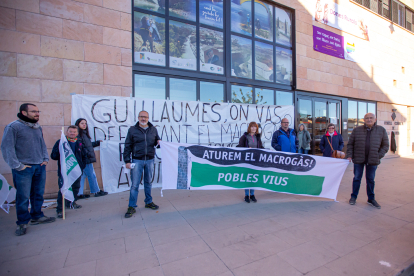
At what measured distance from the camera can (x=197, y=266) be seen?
2.43 meters

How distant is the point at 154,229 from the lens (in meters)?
3.34

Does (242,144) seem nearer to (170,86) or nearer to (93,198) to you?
(170,86)

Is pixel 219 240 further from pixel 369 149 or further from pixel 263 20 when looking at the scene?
pixel 263 20

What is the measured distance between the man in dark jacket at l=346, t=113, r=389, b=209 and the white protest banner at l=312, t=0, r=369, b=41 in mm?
7232

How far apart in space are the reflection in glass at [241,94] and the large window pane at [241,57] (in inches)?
17.7

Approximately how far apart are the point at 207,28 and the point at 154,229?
6.35m

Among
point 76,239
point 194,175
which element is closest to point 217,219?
point 194,175

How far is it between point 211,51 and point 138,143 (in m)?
4.58

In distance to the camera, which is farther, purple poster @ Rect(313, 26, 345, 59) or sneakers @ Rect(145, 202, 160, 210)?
purple poster @ Rect(313, 26, 345, 59)

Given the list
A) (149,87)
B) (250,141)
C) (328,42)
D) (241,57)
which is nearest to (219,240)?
(250,141)

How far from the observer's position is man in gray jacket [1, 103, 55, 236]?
3172mm

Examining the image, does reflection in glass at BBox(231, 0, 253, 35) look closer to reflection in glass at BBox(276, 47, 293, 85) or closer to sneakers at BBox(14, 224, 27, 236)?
reflection in glass at BBox(276, 47, 293, 85)

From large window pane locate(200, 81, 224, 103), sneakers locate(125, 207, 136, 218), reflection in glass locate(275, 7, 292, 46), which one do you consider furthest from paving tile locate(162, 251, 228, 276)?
reflection in glass locate(275, 7, 292, 46)

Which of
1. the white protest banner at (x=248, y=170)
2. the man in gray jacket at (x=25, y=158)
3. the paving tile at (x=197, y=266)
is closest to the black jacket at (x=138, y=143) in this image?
the white protest banner at (x=248, y=170)
